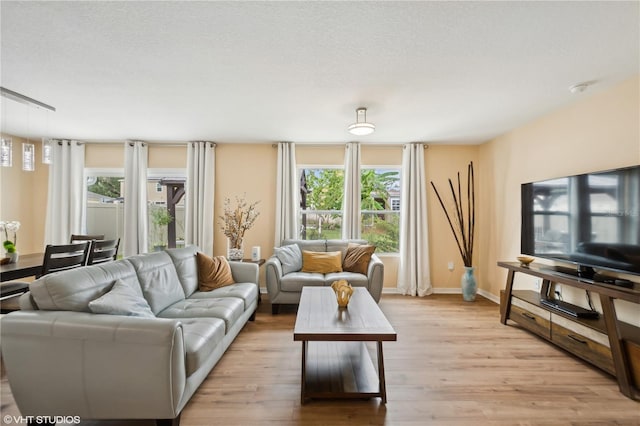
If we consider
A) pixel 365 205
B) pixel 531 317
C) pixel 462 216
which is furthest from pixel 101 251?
pixel 462 216

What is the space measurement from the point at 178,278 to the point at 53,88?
2.16 metres

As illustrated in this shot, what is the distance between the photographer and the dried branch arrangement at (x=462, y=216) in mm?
4810

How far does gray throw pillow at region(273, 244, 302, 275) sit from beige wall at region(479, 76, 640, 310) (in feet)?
9.81

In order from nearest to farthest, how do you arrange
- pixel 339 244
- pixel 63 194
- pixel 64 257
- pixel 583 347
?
pixel 583 347
pixel 64 257
pixel 339 244
pixel 63 194

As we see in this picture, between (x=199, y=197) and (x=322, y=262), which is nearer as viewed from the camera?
(x=322, y=262)

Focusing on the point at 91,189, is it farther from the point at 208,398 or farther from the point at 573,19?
the point at 573,19

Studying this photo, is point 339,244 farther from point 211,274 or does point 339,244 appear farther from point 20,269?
point 20,269

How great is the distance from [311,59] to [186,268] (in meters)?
2.41

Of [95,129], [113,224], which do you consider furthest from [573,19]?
[113,224]

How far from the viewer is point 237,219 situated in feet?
15.5

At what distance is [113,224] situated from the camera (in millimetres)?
5113

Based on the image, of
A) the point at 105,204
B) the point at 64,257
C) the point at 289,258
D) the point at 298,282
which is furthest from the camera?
the point at 105,204

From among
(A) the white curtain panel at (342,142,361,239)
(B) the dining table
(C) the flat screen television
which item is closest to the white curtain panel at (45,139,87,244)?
(B) the dining table

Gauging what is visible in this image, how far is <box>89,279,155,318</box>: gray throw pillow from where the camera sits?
6.03ft
